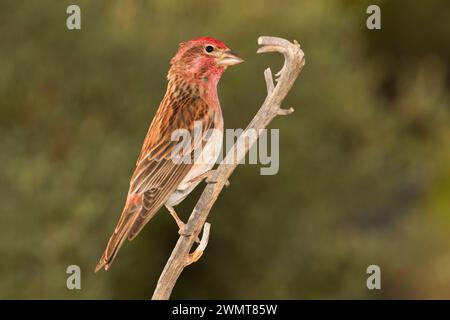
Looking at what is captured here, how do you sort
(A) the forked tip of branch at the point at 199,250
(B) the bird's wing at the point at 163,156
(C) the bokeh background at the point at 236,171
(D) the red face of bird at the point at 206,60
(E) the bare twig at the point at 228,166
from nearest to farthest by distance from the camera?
1. (E) the bare twig at the point at 228,166
2. (A) the forked tip of branch at the point at 199,250
3. (B) the bird's wing at the point at 163,156
4. (D) the red face of bird at the point at 206,60
5. (C) the bokeh background at the point at 236,171

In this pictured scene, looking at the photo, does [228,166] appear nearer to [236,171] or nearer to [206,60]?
[206,60]

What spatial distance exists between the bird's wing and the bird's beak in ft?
1.04

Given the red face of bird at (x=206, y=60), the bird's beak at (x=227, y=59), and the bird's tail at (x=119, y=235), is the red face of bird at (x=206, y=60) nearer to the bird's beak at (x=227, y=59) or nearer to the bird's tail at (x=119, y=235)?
the bird's beak at (x=227, y=59)

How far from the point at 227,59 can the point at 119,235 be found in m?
1.49

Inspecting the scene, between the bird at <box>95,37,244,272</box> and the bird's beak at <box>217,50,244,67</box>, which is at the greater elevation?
the bird's beak at <box>217,50,244,67</box>

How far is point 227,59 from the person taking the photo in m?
6.29

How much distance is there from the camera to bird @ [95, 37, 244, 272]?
5898 mm

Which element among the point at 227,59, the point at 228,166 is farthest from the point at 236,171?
the point at 228,166

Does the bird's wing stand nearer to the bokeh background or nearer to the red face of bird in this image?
the red face of bird

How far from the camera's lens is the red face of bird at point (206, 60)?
6.16 metres

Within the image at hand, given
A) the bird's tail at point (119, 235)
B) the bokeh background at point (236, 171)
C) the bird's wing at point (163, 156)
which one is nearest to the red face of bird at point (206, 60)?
the bird's wing at point (163, 156)

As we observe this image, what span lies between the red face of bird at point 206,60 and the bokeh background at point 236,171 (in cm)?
1093

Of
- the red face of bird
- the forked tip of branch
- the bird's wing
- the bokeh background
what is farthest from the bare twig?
the bokeh background

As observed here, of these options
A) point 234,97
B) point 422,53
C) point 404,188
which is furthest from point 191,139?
point 422,53
